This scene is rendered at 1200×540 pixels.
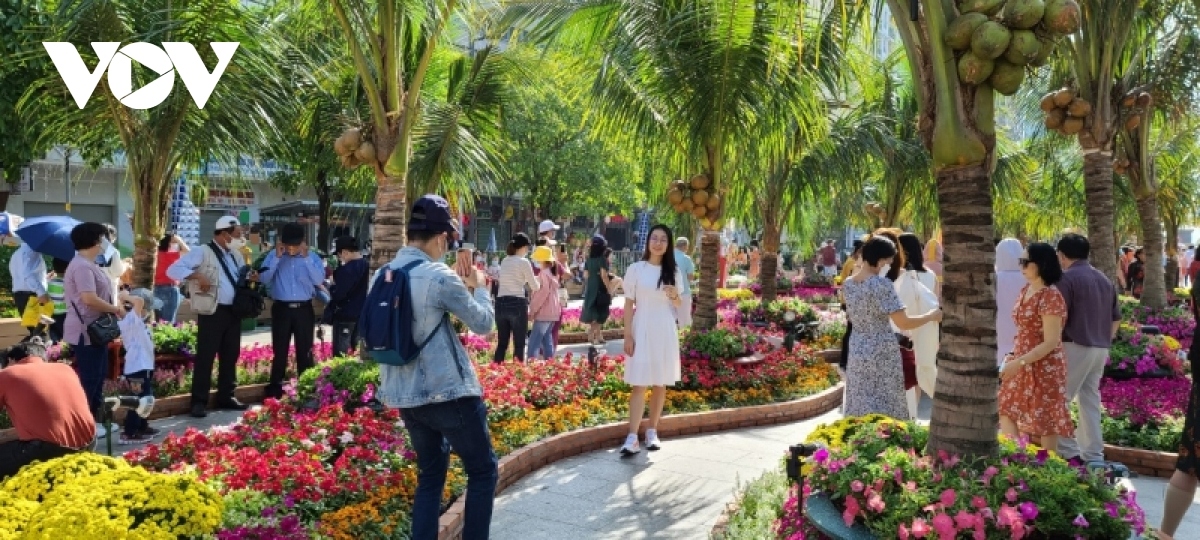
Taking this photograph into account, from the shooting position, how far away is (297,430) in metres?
5.59

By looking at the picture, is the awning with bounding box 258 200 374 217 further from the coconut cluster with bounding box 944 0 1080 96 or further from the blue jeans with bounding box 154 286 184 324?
the coconut cluster with bounding box 944 0 1080 96

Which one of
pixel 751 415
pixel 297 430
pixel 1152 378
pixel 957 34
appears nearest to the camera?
pixel 957 34

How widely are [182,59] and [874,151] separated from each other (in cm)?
949

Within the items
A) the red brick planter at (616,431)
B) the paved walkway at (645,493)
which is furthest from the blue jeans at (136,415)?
the paved walkway at (645,493)

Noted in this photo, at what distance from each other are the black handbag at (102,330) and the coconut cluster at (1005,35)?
6.30m

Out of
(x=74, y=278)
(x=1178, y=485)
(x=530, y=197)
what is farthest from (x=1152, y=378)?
(x=530, y=197)

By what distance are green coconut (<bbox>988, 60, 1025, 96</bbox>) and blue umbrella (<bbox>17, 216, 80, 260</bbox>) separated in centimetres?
771

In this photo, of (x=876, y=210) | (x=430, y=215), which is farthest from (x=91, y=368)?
(x=876, y=210)

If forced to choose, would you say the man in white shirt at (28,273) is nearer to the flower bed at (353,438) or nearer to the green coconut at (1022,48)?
the flower bed at (353,438)

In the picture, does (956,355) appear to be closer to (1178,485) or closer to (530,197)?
(1178,485)

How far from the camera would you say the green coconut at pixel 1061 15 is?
145 inches

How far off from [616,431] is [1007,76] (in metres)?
4.41

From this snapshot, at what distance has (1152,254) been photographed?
14.4m

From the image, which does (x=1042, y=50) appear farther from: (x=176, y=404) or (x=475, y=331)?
(x=176, y=404)
